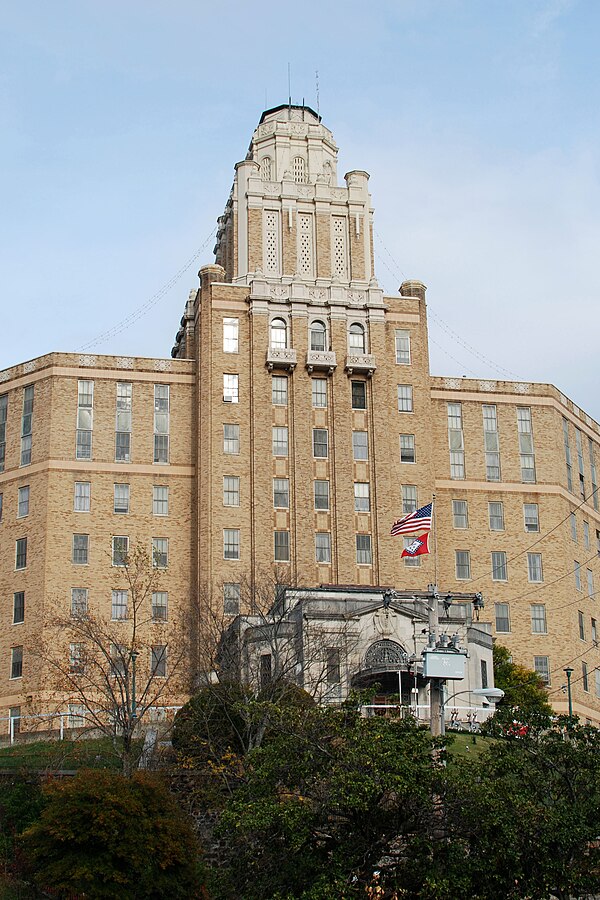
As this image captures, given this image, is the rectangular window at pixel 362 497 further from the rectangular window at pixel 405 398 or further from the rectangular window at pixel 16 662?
the rectangular window at pixel 16 662

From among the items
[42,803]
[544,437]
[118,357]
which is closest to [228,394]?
[118,357]

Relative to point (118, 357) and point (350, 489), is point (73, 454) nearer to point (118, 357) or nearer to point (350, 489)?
point (118, 357)

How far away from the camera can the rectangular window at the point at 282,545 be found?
237 ft

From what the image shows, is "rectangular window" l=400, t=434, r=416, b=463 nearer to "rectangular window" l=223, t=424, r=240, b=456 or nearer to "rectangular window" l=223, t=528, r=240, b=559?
"rectangular window" l=223, t=424, r=240, b=456

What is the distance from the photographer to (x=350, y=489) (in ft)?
241

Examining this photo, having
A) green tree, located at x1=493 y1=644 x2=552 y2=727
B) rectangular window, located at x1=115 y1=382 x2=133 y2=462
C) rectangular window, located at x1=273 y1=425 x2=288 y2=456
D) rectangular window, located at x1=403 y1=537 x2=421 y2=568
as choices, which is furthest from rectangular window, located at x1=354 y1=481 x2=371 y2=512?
rectangular window, located at x1=115 y1=382 x2=133 y2=462

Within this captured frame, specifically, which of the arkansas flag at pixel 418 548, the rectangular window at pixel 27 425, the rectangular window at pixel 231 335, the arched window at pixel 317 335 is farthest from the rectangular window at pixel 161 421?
the arkansas flag at pixel 418 548

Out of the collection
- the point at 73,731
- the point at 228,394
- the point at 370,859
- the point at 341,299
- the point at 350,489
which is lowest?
the point at 370,859

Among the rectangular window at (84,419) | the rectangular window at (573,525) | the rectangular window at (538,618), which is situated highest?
the rectangular window at (84,419)

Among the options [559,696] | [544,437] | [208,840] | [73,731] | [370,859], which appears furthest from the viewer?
[544,437]

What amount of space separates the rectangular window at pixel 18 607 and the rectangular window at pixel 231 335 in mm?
16597

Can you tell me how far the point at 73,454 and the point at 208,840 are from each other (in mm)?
34334

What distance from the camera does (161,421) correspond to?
7662 centimetres

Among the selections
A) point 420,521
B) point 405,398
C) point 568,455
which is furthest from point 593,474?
point 420,521
